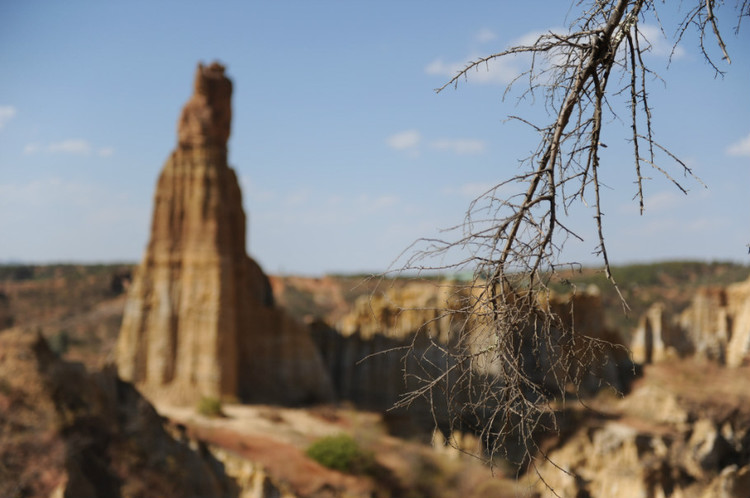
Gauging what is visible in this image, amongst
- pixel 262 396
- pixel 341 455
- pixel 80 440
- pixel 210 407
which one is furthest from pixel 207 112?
pixel 80 440

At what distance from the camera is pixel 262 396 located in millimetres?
28641

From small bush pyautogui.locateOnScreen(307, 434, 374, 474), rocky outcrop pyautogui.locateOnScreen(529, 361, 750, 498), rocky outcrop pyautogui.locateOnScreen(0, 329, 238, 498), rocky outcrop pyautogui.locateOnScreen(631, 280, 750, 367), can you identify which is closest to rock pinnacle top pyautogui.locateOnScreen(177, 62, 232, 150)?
rocky outcrop pyautogui.locateOnScreen(0, 329, 238, 498)

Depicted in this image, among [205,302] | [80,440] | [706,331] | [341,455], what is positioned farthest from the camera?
[706,331]

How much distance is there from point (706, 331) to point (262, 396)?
19.7 m

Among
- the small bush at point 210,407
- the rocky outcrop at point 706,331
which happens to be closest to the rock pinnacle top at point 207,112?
the small bush at point 210,407

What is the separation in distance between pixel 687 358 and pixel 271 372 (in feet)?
56.4

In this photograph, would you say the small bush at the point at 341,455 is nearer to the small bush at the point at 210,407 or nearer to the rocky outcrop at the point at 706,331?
the small bush at the point at 210,407

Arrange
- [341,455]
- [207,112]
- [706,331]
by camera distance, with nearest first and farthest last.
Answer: [341,455] → [207,112] → [706,331]

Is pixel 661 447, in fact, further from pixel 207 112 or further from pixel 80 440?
pixel 207 112

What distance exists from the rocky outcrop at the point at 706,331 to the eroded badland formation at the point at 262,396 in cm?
8

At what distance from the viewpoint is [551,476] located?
23875mm

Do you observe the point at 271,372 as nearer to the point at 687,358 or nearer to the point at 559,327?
the point at 687,358

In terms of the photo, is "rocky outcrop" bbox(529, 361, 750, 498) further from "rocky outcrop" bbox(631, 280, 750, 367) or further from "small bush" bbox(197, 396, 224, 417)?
"small bush" bbox(197, 396, 224, 417)

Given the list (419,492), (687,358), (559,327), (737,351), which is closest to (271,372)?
(419,492)
